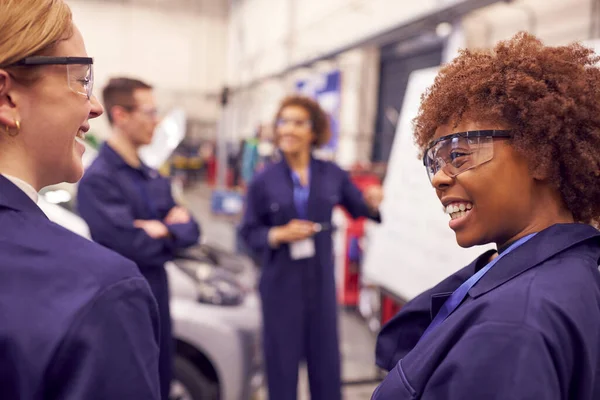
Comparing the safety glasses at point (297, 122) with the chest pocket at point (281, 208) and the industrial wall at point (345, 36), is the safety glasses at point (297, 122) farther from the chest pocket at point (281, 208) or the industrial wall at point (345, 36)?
the industrial wall at point (345, 36)

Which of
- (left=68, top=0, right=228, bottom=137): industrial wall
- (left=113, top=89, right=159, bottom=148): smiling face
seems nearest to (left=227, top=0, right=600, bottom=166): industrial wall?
(left=68, top=0, right=228, bottom=137): industrial wall

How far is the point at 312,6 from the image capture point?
9.23m

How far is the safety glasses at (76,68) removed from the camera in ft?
2.63

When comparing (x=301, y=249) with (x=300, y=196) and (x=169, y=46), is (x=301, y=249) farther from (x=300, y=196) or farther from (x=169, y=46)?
(x=169, y=46)

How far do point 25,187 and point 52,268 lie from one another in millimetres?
172

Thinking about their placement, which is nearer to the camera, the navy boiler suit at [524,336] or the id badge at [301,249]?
the navy boiler suit at [524,336]

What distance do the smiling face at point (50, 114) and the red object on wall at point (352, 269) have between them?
407cm

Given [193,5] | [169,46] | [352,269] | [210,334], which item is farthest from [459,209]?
[193,5]

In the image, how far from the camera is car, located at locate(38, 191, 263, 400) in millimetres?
2609

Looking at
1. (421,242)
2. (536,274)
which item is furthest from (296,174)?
(536,274)

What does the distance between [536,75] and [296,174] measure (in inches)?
72.0

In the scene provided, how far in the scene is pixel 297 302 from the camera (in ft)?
8.20

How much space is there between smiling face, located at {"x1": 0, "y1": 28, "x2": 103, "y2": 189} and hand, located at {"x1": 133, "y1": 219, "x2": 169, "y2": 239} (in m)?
1.30

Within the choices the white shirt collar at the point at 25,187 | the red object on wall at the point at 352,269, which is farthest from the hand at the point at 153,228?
the red object on wall at the point at 352,269
